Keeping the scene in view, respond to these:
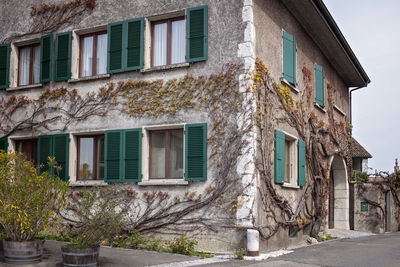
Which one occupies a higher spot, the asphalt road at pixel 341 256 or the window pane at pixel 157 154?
the window pane at pixel 157 154

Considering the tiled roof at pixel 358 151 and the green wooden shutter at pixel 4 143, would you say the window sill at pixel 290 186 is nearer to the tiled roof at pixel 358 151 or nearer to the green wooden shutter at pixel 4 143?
the green wooden shutter at pixel 4 143

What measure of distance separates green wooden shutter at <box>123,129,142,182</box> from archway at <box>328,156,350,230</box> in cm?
902

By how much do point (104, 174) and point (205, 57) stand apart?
12.2 ft

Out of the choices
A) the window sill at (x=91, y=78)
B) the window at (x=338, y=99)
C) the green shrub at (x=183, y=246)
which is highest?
the window at (x=338, y=99)

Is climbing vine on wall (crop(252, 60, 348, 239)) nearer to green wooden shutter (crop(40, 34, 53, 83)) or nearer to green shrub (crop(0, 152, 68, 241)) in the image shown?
green shrub (crop(0, 152, 68, 241))

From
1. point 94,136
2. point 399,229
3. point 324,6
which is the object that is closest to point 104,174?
point 94,136

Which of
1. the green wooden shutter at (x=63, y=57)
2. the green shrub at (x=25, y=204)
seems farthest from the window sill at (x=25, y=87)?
the green shrub at (x=25, y=204)

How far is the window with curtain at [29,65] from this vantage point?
1448cm

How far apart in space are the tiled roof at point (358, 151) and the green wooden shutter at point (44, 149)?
64.3 feet

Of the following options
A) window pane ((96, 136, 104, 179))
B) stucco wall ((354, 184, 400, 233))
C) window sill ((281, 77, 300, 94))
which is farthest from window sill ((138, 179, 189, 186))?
stucco wall ((354, 184, 400, 233))

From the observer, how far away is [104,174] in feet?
41.9

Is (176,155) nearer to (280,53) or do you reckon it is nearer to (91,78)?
(91,78)

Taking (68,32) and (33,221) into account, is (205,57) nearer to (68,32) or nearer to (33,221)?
(68,32)

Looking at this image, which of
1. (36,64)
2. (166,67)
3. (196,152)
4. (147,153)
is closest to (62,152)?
(147,153)
